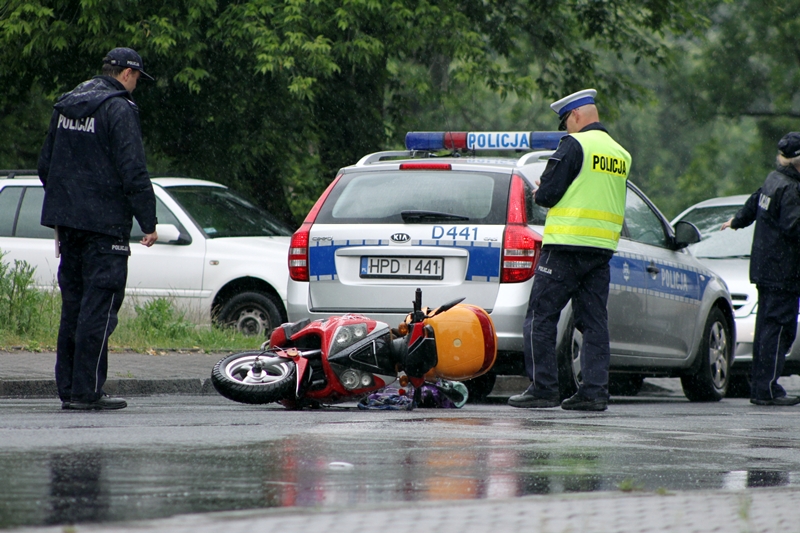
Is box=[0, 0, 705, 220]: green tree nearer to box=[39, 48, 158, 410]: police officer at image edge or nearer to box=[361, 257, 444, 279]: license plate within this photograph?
box=[361, 257, 444, 279]: license plate

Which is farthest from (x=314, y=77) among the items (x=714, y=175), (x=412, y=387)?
(x=714, y=175)

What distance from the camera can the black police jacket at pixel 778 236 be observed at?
9.51 metres

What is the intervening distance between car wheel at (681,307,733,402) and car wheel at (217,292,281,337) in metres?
3.99

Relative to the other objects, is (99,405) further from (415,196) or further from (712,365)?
(712,365)

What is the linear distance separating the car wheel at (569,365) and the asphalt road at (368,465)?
98 centimetres

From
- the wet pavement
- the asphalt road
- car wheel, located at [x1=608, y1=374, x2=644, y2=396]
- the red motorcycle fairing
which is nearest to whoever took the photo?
the wet pavement

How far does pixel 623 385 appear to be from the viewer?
1257cm

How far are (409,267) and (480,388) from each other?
1.27m

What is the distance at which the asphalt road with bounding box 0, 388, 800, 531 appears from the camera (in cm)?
379

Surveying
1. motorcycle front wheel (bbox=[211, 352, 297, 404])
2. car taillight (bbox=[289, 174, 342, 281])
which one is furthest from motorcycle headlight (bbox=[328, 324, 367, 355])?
car taillight (bbox=[289, 174, 342, 281])

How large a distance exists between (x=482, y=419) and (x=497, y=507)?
3.29 m

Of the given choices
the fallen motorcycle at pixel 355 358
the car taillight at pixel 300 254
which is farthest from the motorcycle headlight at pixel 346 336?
the car taillight at pixel 300 254

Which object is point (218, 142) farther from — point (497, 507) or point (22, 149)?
point (497, 507)

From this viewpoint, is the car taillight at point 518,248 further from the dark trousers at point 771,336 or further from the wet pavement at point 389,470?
the dark trousers at point 771,336
